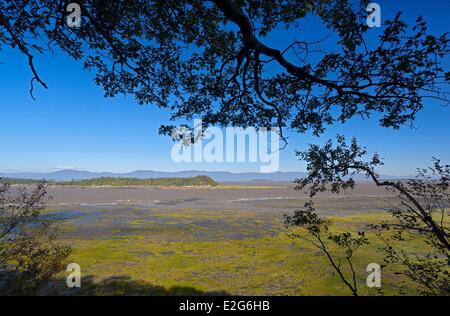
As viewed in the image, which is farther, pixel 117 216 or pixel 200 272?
pixel 117 216

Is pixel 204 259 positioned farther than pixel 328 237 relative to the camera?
Yes

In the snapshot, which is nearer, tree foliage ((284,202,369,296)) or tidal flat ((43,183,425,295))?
tree foliage ((284,202,369,296))

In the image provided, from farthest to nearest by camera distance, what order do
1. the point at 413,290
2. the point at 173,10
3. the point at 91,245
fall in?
the point at 91,245 < the point at 413,290 < the point at 173,10

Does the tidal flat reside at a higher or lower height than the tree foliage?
lower

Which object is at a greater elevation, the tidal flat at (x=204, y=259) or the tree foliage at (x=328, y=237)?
the tree foliage at (x=328, y=237)

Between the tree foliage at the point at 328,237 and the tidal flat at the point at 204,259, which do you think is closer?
the tree foliage at the point at 328,237

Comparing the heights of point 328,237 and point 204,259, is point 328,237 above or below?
above
